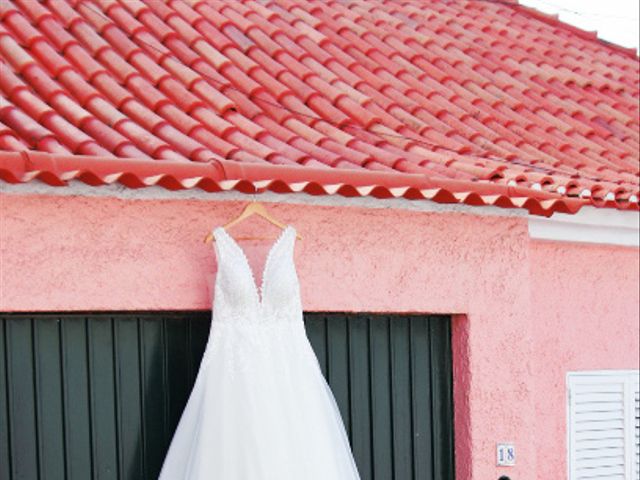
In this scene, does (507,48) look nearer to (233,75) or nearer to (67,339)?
(233,75)

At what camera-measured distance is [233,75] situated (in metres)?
8.95

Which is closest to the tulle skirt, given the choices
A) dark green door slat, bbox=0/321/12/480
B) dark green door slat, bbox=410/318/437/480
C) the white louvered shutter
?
dark green door slat, bbox=0/321/12/480

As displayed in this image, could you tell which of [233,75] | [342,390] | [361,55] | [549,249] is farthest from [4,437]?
[361,55]

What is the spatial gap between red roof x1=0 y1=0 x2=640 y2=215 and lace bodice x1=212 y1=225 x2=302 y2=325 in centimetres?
35

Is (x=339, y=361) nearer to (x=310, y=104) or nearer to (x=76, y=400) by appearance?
(x=76, y=400)

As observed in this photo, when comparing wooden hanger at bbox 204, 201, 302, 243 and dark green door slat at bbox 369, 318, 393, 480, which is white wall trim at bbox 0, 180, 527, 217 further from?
dark green door slat at bbox 369, 318, 393, 480

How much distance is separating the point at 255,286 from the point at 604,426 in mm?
3384

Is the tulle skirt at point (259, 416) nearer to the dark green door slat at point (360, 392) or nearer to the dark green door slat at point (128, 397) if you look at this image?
the dark green door slat at point (128, 397)

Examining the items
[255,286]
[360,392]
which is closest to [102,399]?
[255,286]

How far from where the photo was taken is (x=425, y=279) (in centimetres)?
812

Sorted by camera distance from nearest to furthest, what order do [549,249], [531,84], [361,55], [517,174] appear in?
1. [517,174]
2. [549,249]
3. [361,55]
4. [531,84]

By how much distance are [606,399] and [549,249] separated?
1196 mm


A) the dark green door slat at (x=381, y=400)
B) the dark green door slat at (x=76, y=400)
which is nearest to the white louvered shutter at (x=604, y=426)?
the dark green door slat at (x=381, y=400)

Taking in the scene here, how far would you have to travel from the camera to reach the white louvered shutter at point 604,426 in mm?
9328
